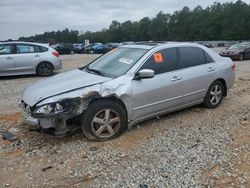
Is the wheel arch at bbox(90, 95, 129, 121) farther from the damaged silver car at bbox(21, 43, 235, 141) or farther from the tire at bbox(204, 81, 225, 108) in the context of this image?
the tire at bbox(204, 81, 225, 108)

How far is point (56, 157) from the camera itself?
4699 mm

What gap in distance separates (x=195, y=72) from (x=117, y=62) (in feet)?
5.21

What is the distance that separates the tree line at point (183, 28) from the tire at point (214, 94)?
7480 centimetres

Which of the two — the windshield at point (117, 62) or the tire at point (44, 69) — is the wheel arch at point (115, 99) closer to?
the windshield at point (117, 62)

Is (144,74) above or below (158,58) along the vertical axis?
below

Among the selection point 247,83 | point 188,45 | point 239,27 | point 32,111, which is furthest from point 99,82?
point 239,27

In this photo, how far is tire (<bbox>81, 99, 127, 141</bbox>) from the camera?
198 inches

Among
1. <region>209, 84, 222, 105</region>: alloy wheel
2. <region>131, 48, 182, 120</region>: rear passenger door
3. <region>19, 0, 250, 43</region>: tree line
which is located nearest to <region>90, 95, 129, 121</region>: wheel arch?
<region>131, 48, 182, 120</region>: rear passenger door

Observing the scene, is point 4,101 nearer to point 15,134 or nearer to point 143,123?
point 15,134

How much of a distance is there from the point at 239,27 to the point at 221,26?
5369 millimetres

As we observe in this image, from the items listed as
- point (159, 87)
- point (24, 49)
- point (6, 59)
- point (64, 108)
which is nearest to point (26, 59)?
point (24, 49)

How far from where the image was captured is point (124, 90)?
531 centimetres

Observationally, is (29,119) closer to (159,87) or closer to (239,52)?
(159,87)

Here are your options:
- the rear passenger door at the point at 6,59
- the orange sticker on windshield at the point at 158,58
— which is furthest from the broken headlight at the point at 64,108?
the rear passenger door at the point at 6,59
